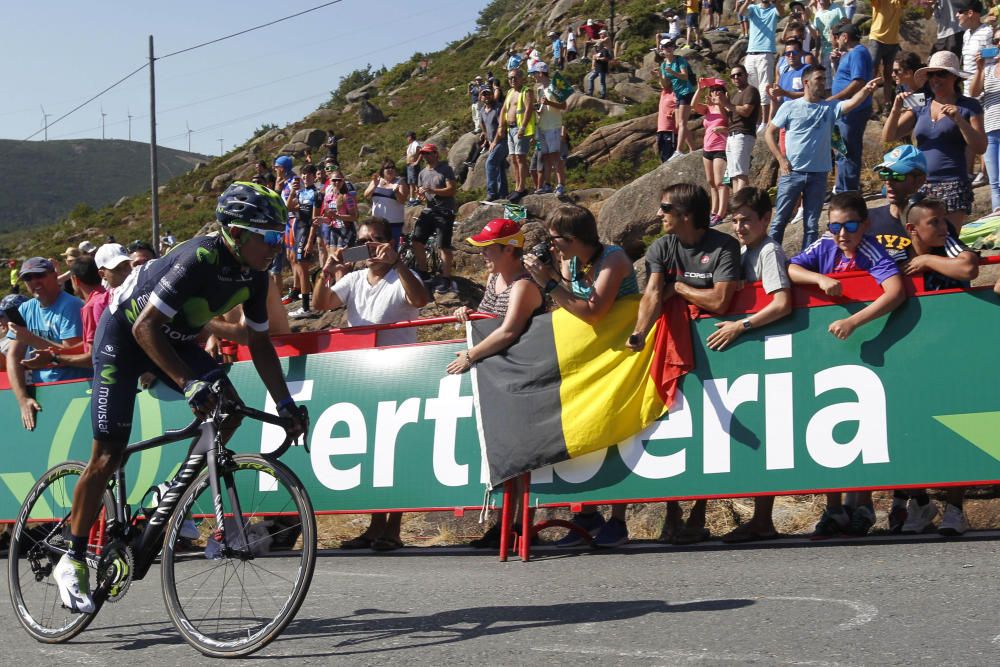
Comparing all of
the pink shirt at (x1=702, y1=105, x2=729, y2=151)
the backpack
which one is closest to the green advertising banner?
the pink shirt at (x1=702, y1=105, x2=729, y2=151)

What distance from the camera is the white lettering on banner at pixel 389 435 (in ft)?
28.0

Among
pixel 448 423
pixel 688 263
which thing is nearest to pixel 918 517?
pixel 688 263

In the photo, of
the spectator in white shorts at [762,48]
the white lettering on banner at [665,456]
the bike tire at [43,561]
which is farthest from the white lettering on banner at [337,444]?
the spectator in white shorts at [762,48]

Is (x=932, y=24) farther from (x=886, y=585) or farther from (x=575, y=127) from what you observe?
(x=886, y=585)

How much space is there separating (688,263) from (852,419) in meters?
1.51

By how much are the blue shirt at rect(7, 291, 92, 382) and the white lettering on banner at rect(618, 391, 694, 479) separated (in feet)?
17.7

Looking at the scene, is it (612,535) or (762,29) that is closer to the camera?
(612,535)

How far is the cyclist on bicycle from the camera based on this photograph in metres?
5.45

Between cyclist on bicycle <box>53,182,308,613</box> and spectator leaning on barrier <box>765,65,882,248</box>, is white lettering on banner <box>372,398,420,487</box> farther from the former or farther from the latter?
spectator leaning on barrier <box>765,65,882,248</box>

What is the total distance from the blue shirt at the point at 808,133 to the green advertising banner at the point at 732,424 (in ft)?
14.7

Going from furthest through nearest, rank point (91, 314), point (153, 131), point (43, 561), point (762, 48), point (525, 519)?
1. point (153, 131)
2. point (762, 48)
3. point (91, 314)
4. point (525, 519)
5. point (43, 561)

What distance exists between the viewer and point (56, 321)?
10.4 meters

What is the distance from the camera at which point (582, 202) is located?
2366cm

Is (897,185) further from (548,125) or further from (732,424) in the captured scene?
(548,125)
